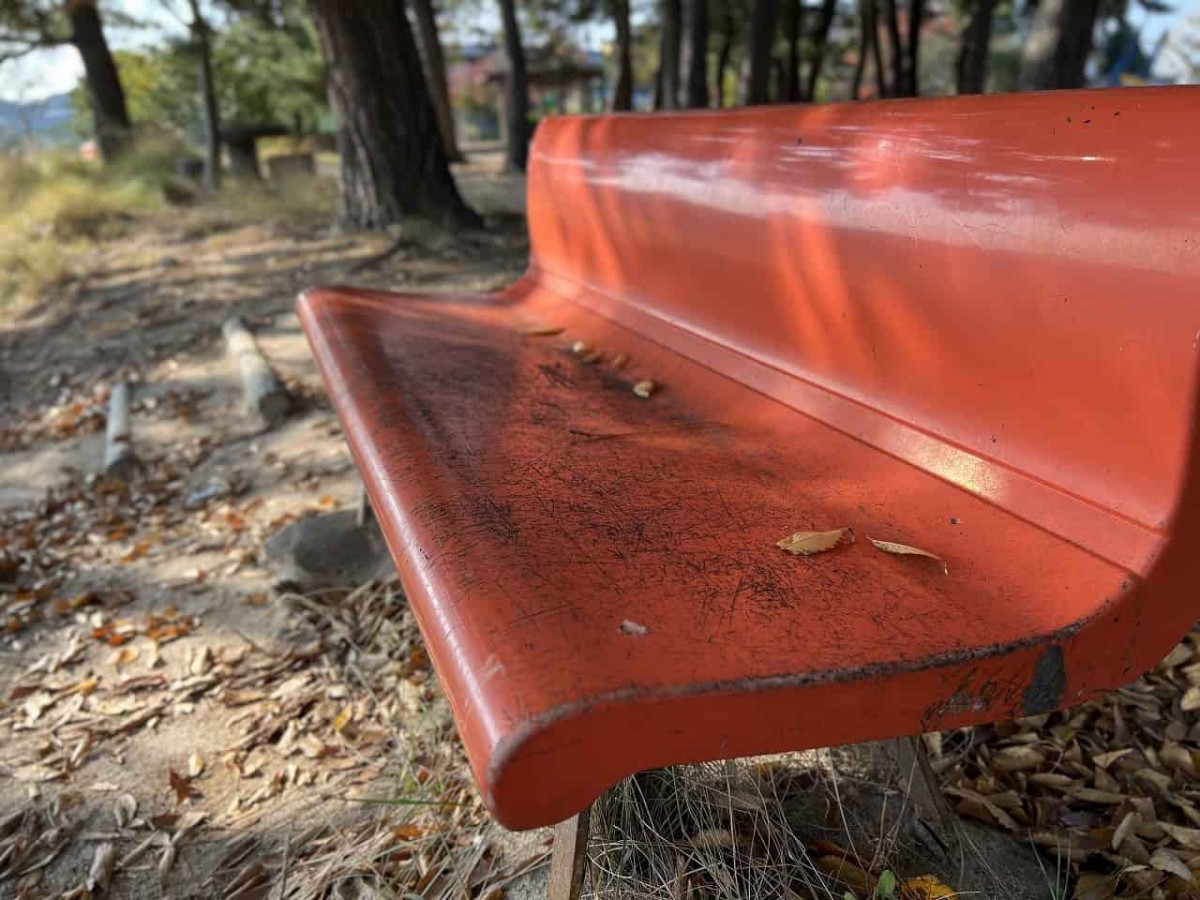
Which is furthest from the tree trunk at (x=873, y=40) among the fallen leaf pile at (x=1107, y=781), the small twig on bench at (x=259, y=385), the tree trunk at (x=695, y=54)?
the fallen leaf pile at (x=1107, y=781)

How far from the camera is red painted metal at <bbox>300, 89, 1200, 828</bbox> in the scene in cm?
99

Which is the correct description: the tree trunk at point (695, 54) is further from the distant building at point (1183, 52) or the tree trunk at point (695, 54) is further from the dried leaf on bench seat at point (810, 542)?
the dried leaf on bench seat at point (810, 542)

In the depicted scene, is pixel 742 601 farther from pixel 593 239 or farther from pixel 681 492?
pixel 593 239

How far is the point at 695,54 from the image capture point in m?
11.2

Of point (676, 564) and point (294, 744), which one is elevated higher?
point (676, 564)

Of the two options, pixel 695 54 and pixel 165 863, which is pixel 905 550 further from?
pixel 695 54

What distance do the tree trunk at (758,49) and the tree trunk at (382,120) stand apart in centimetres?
446

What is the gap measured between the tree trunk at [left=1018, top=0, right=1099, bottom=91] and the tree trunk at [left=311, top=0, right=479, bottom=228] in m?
4.60

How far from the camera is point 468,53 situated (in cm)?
3838

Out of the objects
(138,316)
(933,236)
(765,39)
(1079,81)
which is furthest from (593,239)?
(765,39)

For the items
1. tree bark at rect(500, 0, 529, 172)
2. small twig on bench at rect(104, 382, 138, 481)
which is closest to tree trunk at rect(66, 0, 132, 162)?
tree bark at rect(500, 0, 529, 172)

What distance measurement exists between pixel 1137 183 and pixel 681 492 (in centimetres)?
74

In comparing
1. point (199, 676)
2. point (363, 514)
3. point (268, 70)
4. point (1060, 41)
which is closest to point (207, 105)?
point (268, 70)

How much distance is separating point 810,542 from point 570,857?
56 centimetres
